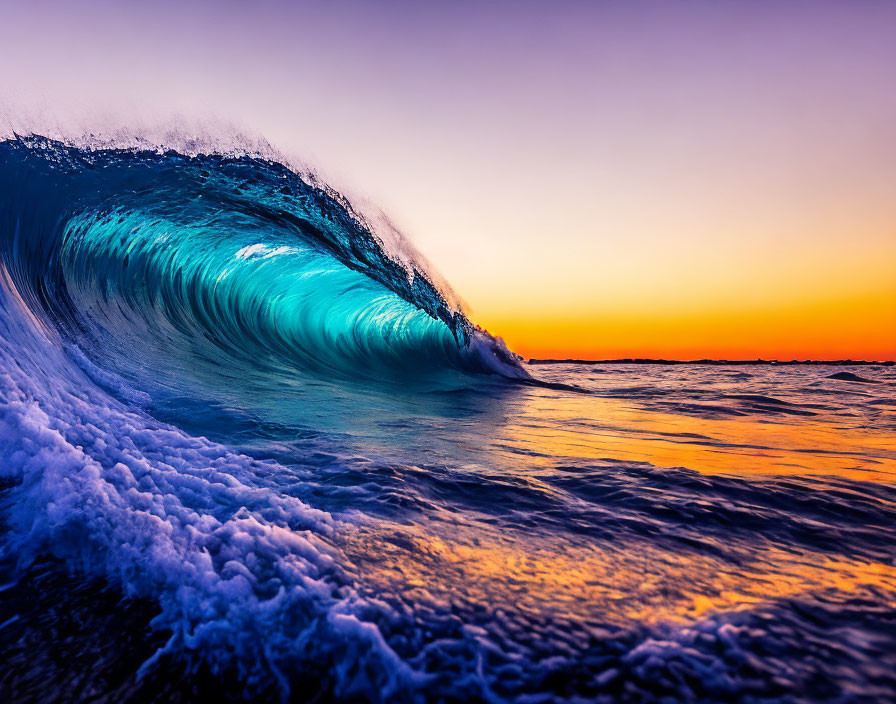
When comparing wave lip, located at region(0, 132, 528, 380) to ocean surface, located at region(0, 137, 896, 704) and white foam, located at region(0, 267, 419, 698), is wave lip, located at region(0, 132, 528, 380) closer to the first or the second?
ocean surface, located at region(0, 137, 896, 704)

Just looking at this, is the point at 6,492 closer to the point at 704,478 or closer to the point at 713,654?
the point at 713,654

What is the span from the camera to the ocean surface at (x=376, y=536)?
45.3 inches

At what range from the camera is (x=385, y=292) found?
35.2 ft

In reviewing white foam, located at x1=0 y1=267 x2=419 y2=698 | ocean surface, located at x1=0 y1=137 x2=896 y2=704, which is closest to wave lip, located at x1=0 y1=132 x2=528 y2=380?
ocean surface, located at x1=0 y1=137 x2=896 y2=704

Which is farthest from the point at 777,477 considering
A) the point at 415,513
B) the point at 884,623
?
the point at 415,513

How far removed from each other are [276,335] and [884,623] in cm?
968

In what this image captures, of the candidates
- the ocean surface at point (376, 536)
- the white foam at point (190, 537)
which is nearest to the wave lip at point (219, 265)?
the ocean surface at point (376, 536)

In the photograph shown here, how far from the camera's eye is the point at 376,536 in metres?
1.96

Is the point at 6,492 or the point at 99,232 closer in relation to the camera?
the point at 6,492

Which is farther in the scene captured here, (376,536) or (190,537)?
(376,536)

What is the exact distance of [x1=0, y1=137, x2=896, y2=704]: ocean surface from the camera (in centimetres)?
115

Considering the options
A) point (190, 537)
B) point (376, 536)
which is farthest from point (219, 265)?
point (376, 536)

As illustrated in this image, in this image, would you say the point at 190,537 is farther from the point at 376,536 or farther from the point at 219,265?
the point at 219,265

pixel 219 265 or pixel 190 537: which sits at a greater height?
pixel 219 265
